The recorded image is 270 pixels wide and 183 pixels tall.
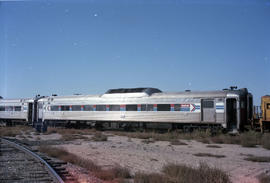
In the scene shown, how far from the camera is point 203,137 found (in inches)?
725

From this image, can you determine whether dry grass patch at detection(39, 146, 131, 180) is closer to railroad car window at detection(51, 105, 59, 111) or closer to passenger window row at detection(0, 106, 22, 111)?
railroad car window at detection(51, 105, 59, 111)

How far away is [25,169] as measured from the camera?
340 inches

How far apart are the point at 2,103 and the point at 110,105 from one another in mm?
20466

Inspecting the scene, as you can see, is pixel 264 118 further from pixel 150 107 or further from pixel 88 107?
pixel 88 107

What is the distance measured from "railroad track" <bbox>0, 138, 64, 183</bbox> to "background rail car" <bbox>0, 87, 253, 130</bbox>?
11.9 m

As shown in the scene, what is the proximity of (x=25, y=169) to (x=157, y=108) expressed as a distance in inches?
554

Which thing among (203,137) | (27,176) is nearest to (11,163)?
(27,176)

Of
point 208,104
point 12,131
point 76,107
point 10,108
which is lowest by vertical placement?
point 12,131

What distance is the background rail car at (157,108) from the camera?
1922 cm

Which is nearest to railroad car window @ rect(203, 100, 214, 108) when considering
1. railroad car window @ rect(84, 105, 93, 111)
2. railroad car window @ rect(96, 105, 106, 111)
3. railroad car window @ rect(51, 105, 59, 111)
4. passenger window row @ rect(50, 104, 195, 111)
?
passenger window row @ rect(50, 104, 195, 111)

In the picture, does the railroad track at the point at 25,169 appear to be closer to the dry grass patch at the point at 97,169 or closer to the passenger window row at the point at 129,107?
the dry grass patch at the point at 97,169

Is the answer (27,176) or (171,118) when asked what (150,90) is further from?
(27,176)

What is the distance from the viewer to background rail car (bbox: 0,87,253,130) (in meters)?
19.2

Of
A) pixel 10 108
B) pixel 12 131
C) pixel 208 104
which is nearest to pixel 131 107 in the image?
pixel 208 104
